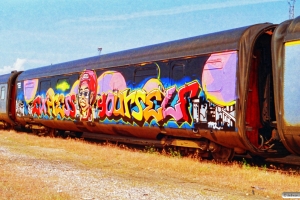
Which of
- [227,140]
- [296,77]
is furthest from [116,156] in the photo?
[296,77]

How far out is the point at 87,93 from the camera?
16688 mm

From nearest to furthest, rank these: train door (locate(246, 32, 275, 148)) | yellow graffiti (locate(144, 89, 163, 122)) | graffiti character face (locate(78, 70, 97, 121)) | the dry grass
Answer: the dry grass, train door (locate(246, 32, 275, 148)), yellow graffiti (locate(144, 89, 163, 122)), graffiti character face (locate(78, 70, 97, 121))

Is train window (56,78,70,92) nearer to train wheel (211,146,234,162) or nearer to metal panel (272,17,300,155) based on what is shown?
train wheel (211,146,234,162)

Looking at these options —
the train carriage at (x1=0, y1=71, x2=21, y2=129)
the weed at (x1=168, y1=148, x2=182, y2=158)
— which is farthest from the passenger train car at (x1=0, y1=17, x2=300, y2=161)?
the train carriage at (x1=0, y1=71, x2=21, y2=129)

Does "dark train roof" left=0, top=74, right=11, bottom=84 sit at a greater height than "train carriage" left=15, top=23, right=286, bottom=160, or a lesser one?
greater

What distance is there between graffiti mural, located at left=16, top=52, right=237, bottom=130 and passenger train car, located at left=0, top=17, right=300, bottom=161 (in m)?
0.03

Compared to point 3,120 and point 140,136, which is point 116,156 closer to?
point 140,136

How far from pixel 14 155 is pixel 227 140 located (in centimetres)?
642

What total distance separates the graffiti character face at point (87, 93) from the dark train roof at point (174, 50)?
37 cm

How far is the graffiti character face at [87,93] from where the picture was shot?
1630 centimetres

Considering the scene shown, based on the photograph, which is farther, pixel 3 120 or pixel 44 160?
pixel 3 120

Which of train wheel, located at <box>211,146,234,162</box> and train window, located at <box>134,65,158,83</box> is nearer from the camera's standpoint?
train wheel, located at <box>211,146,234,162</box>

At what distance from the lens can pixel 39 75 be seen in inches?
827

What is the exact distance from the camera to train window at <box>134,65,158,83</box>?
12922 millimetres
